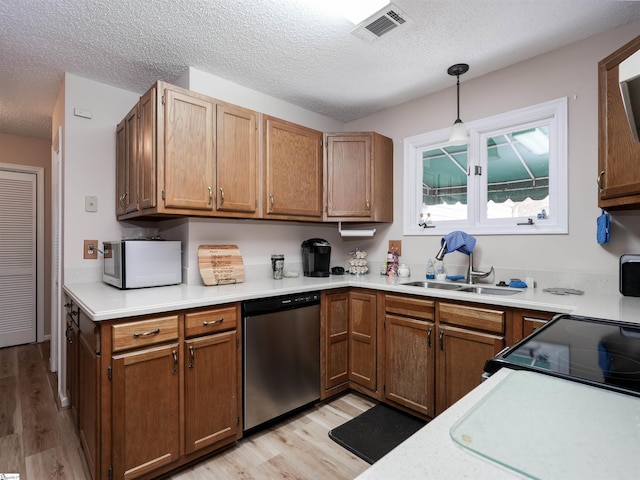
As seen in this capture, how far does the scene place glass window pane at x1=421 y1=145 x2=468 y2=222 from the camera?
2.75 metres

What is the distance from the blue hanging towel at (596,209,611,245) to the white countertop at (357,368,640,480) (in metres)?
1.65

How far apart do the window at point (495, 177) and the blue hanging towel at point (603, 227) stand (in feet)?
0.63

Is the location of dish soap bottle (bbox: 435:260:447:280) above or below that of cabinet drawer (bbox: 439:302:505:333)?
above

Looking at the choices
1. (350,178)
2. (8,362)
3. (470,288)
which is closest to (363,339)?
(470,288)

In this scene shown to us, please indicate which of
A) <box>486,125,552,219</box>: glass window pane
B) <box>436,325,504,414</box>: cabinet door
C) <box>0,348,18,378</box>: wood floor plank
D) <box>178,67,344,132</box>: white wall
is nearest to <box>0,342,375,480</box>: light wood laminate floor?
<box>0,348,18,378</box>: wood floor plank

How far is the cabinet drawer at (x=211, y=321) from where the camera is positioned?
5.77 feet

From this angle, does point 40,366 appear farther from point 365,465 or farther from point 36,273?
point 365,465

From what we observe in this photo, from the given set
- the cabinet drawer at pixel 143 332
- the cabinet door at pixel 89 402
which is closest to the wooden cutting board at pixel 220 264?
the cabinet drawer at pixel 143 332

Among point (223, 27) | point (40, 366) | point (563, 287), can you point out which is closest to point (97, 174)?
point (223, 27)

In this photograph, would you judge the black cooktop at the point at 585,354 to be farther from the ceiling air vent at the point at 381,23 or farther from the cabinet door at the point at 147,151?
the cabinet door at the point at 147,151

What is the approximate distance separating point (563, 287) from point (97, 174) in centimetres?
340

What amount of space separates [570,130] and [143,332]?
2762 mm

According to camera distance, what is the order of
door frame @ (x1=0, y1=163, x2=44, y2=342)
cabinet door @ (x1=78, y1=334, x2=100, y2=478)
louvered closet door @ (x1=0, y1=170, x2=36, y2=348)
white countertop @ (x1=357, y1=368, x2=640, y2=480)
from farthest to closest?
door frame @ (x1=0, y1=163, x2=44, y2=342) → louvered closet door @ (x1=0, y1=170, x2=36, y2=348) → cabinet door @ (x1=78, y1=334, x2=100, y2=478) → white countertop @ (x1=357, y1=368, x2=640, y2=480)

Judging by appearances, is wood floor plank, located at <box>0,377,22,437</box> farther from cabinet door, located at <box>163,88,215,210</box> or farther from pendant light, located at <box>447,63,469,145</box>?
pendant light, located at <box>447,63,469,145</box>
